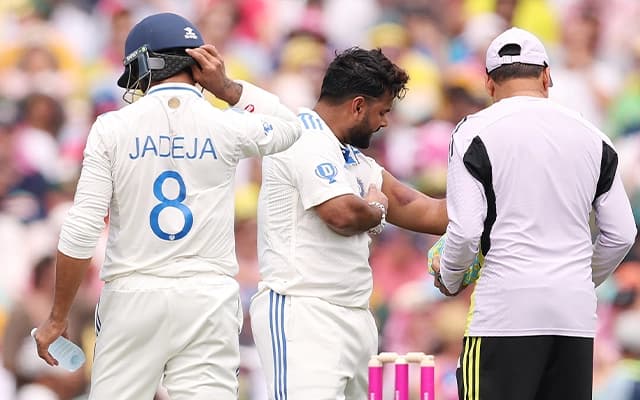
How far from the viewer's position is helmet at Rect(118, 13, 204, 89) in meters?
4.30

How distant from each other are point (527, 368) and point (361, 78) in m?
1.43

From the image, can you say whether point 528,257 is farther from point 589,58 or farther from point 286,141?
point 589,58

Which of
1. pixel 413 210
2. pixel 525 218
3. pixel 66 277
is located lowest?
pixel 66 277

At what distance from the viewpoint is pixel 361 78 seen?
196 inches

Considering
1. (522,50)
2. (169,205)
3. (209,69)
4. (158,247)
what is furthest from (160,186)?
(522,50)

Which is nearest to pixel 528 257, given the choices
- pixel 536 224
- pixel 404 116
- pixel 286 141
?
pixel 536 224

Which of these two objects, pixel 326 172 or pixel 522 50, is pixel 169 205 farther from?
pixel 522 50

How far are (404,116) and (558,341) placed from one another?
3.82m

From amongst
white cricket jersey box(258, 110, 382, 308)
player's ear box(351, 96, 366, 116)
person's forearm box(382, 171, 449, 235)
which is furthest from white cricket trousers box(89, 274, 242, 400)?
person's forearm box(382, 171, 449, 235)

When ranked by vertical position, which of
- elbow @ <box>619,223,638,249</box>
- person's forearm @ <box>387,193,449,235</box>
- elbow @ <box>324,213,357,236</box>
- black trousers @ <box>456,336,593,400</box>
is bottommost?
black trousers @ <box>456,336,593,400</box>

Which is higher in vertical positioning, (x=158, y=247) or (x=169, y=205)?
(x=169, y=205)

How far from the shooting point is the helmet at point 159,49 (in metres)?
4.30

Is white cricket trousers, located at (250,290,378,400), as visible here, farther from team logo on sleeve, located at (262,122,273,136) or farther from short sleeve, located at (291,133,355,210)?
team logo on sleeve, located at (262,122,273,136)

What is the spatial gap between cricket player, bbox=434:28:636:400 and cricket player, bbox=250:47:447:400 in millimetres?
708
